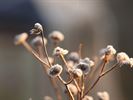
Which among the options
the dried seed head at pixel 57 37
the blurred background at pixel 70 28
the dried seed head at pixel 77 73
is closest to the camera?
the dried seed head at pixel 77 73

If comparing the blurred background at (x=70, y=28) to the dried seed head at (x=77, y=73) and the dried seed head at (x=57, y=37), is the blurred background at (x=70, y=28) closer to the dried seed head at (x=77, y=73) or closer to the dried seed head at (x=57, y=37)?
the dried seed head at (x=57, y=37)

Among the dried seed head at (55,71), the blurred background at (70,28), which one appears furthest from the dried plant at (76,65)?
the blurred background at (70,28)

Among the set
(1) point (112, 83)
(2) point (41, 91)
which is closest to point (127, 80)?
(1) point (112, 83)

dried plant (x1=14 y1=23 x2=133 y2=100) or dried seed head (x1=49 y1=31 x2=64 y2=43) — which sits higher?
dried seed head (x1=49 y1=31 x2=64 y2=43)

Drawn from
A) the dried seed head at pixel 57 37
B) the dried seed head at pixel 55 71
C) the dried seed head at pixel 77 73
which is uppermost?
the dried seed head at pixel 57 37

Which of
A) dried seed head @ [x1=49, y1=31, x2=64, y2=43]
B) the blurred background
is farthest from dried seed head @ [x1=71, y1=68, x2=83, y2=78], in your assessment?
the blurred background

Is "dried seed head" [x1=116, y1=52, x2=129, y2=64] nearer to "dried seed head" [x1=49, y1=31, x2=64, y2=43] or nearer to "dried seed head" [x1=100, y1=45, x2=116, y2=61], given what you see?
"dried seed head" [x1=100, y1=45, x2=116, y2=61]

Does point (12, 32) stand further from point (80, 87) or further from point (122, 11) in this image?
point (80, 87)

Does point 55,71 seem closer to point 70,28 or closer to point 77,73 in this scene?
point 77,73

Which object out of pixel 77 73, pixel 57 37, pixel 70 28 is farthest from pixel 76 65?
pixel 70 28
